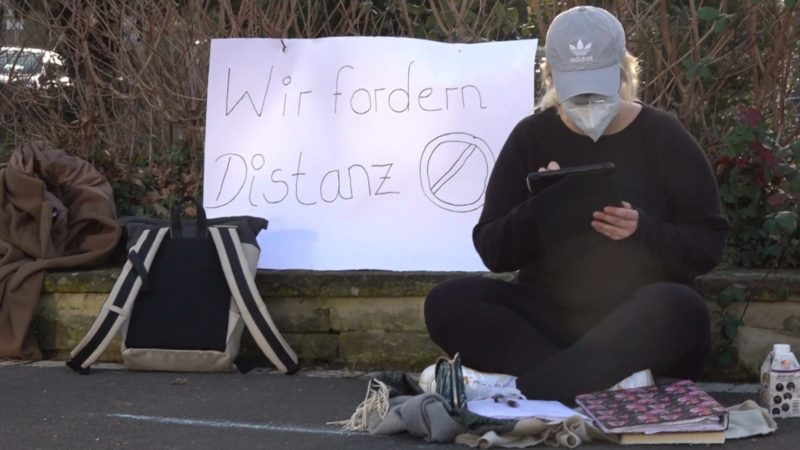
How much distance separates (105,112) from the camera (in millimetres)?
7086

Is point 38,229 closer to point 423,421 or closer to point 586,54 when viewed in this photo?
point 423,421

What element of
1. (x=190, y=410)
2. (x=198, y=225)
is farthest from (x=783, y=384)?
(x=198, y=225)

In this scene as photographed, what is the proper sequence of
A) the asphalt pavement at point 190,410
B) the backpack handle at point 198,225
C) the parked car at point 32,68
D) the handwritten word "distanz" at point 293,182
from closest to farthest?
the asphalt pavement at point 190,410
the backpack handle at point 198,225
the handwritten word "distanz" at point 293,182
the parked car at point 32,68

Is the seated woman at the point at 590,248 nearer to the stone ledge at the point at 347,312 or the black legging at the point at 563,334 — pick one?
the black legging at the point at 563,334

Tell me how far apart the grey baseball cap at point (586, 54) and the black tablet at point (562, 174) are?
0.26m

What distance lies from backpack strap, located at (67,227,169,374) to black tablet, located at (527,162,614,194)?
5.70 ft

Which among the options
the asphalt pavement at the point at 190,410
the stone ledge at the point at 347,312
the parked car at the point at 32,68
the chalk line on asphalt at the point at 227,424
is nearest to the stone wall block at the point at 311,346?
the stone ledge at the point at 347,312

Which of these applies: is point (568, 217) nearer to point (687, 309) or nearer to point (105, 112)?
point (687, 309)

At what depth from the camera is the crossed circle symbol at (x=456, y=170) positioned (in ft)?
19.0

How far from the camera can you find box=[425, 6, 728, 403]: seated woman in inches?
171

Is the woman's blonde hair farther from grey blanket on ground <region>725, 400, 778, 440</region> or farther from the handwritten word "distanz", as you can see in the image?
the handwritten word "distanz"

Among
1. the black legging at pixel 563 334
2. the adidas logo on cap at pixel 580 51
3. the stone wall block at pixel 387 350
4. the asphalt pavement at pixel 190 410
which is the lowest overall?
the asphalt pavement at pixel 190 410

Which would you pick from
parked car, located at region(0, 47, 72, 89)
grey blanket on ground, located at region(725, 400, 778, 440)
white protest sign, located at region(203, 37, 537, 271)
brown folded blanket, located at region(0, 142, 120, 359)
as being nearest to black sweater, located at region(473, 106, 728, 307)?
grey blanket on ground, located at region(725, 400, 778, 440)

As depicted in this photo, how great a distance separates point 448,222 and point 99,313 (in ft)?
4.70
